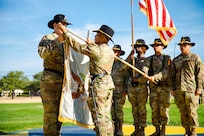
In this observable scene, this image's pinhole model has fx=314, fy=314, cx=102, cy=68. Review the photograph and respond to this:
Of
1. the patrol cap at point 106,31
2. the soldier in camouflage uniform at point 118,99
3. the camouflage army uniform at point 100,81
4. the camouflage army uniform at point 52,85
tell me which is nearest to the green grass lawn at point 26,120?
the soldier in camouflage uniform at point 118,99

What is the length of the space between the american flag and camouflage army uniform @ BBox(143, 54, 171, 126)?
690 mm

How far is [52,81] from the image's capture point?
541 cm

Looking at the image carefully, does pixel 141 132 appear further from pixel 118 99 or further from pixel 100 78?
pixel 100 78

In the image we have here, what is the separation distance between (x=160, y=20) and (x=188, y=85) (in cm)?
159

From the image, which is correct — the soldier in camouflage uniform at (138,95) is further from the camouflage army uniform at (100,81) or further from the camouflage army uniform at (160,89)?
the camouflage army uniform at (100,81)

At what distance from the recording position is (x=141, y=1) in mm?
7500

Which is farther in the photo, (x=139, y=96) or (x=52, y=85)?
(x=139, y=96)

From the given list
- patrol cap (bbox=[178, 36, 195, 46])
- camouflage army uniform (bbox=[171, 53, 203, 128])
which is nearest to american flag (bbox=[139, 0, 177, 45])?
patrol cap (bbox=[178, 36, 195, 46])


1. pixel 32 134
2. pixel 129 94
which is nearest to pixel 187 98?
pixel 129 94

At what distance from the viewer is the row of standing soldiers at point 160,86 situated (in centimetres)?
707

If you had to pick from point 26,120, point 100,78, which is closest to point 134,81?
point 100,78

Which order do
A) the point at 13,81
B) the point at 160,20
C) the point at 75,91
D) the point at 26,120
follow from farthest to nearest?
the point at 13,81
the point at 26,120
the point at 160,20
the point at 75,91

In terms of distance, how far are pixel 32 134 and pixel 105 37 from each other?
4.26m

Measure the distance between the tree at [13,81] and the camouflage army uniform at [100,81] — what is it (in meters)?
71.1
